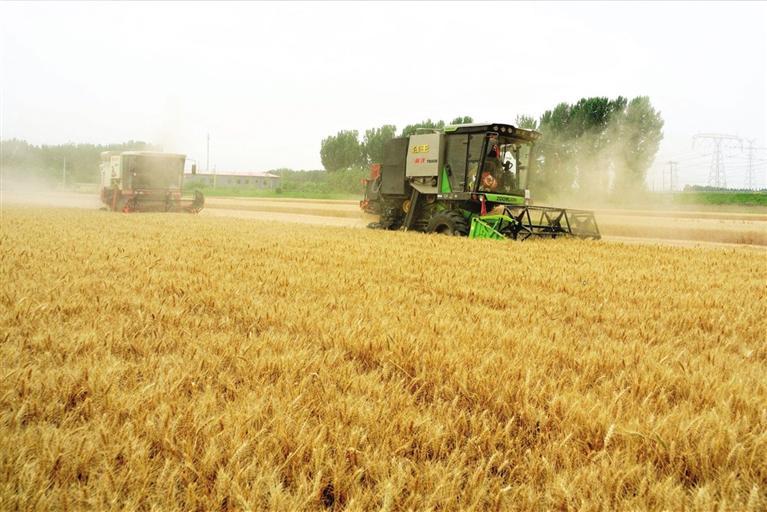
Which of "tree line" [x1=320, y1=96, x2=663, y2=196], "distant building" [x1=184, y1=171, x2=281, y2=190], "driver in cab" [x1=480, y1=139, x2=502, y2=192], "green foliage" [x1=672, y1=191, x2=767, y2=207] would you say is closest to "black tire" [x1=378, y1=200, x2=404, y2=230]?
"driver in cab" [x1=480, y1=139, x2=502, y2=192]

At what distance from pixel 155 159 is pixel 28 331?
21.8 metres

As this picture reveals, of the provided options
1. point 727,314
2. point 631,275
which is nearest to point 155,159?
point 631,275

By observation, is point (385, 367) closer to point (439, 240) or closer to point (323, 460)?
point (323, 460)

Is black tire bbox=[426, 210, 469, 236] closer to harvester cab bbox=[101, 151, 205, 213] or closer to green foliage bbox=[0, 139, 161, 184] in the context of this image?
harvester cab bbox=[101, 151, 205, 213]

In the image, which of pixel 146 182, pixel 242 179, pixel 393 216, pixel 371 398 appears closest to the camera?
pixel 371 398

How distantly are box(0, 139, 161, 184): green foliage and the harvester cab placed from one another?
160 ft

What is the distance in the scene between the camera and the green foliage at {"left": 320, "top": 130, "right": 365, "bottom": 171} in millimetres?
75062

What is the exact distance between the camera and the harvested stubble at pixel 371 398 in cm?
168

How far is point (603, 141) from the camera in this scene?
3819 centimetres

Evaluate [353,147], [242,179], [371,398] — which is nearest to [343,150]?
[353,147]

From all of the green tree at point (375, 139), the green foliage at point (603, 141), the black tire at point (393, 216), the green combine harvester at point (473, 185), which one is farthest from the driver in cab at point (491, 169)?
the green tree at point (375, 139)

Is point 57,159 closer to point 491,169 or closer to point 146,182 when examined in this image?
point 146,182

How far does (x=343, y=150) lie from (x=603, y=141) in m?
43.2

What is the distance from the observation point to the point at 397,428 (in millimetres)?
2070
